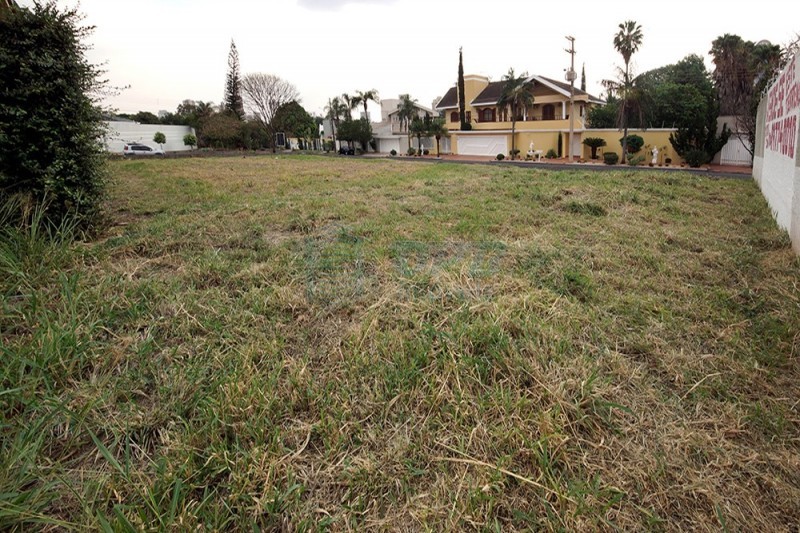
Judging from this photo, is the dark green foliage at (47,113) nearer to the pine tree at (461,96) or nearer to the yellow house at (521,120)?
the yellow house at (521,120)

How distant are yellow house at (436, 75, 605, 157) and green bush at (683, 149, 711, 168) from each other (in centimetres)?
793

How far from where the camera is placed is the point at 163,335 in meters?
2.90

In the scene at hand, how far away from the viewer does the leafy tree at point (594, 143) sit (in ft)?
92.3

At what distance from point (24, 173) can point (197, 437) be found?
15.4 feet

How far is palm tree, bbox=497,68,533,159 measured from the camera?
3070 cm

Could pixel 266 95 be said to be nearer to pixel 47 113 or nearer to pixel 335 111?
pixel 335 111

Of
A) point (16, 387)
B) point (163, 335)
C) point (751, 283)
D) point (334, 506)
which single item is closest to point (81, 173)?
point (163, 335)

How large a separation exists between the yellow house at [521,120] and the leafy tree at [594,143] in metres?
0.95

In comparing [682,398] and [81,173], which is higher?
[81,173]

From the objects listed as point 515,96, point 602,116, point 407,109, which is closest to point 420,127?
point 407,109

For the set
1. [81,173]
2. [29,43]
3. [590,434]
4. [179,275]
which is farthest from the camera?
[81,173]

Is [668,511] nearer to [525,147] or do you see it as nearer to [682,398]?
[682,398]

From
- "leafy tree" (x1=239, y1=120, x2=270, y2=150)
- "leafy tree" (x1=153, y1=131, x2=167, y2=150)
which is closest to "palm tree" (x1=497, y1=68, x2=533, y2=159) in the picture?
"leafy tree" (x1=239, y1=120, x2=270, y2=150)

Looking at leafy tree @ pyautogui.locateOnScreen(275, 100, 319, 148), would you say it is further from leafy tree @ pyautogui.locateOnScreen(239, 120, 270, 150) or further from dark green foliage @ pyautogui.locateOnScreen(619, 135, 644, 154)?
dark green foliage @ pyautogui.locateOnScreen(619, 135, 644, 154)
